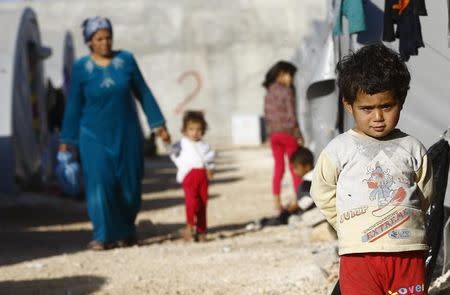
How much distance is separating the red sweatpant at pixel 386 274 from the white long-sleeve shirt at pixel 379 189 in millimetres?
44

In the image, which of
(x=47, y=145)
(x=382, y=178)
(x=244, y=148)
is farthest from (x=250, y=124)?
(x=382, y=178)

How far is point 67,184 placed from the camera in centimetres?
1130

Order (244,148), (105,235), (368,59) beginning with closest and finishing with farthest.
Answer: (368,59) → (105,235) → (244,148)

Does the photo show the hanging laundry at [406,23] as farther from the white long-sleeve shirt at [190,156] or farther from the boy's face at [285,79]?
the boy's face at [285,79]

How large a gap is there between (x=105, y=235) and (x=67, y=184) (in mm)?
3832

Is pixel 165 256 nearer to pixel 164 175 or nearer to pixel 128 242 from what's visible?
pixel 128 242

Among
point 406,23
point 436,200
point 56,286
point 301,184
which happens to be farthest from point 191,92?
point 436,200

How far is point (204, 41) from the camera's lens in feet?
92.2

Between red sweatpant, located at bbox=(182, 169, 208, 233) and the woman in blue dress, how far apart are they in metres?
0.39

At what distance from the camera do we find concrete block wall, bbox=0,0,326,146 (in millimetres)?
27188

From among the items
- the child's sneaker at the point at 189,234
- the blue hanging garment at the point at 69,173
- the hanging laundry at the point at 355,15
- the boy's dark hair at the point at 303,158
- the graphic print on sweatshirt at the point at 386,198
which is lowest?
the blue hanging garment at the point at 69,173

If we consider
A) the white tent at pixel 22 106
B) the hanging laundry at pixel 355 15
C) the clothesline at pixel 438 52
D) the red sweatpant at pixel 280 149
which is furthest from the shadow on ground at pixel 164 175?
the clothesline at pixel 438 52

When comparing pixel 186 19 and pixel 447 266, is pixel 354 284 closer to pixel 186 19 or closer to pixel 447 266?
pixel 447 266

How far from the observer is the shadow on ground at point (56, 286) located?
5.65 m
